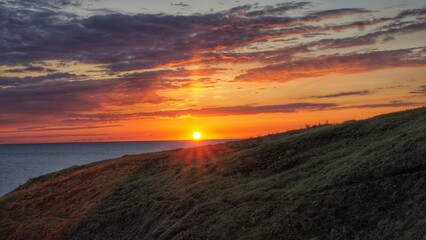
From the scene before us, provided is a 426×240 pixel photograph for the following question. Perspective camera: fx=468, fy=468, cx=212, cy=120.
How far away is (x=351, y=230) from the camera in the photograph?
21688 millimetres

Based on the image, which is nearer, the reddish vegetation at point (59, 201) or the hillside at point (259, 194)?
the hillside at point (259, 194)

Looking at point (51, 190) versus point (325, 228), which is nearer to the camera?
point (325, 228)

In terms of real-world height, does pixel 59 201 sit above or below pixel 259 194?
below

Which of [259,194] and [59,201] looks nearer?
[259,194]

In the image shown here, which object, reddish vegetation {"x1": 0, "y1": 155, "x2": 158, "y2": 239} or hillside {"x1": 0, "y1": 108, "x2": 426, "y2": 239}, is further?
reddish vegetation {"x1": 0, "y1": 155, "x2": 158, "y2": 239}

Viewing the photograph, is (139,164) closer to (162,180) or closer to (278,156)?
(162,180)

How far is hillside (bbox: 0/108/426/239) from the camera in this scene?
75.3 ft

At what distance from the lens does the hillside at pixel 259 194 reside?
2295cm

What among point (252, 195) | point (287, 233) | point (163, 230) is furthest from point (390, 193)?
point (163, 230)

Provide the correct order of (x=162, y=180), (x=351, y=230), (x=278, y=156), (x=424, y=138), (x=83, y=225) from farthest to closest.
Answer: (x=162, y=180), (x=278, y=156), (x=83, y=225), (x=424, y=138), (x=351, y=230)

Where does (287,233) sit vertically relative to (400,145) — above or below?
below

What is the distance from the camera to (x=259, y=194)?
2889cm

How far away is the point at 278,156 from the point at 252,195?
30.9 ft

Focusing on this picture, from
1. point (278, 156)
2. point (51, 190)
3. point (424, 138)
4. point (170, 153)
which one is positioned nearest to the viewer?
point (424, 138)
